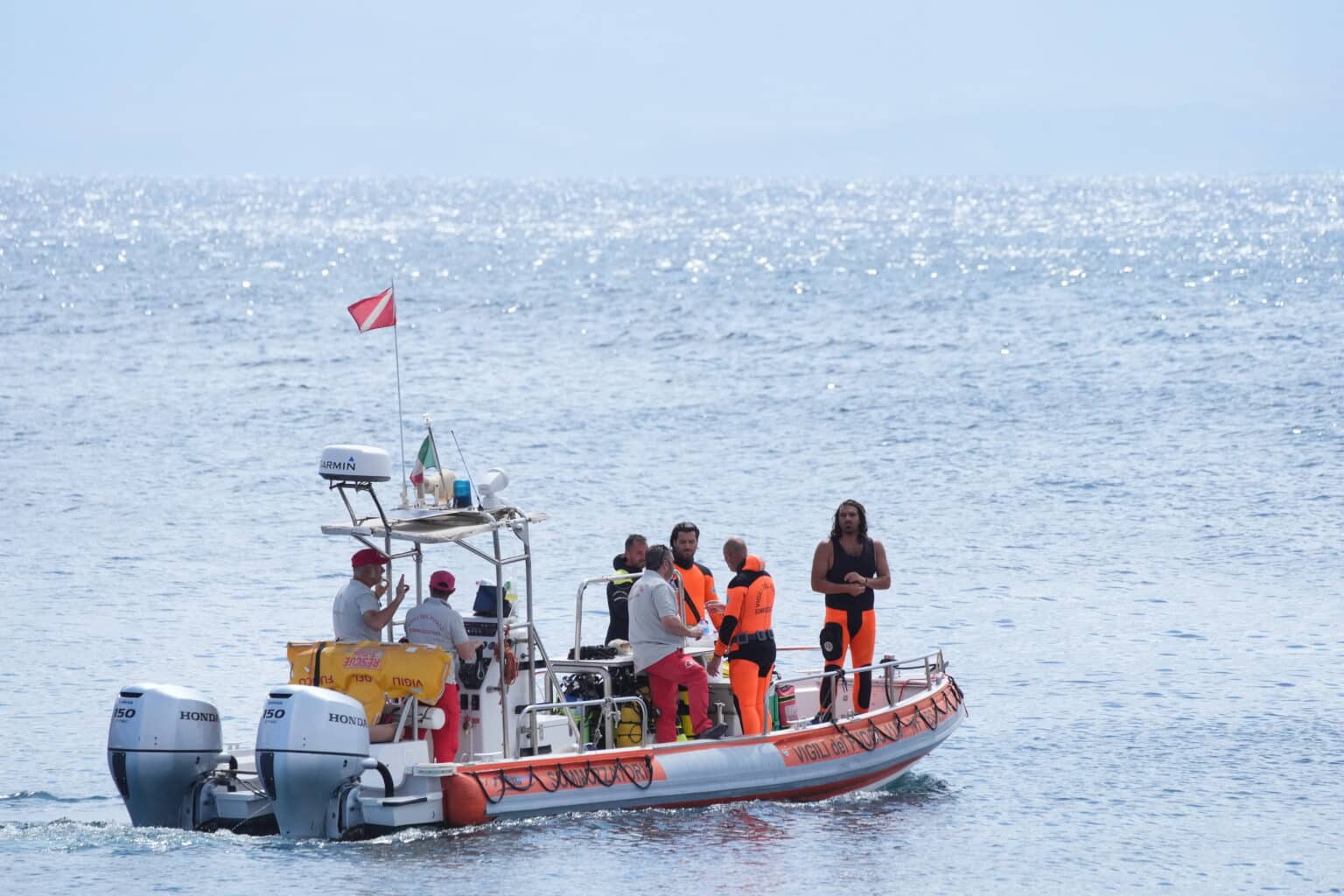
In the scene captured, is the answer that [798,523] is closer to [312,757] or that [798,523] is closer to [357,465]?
Result: [357,465]

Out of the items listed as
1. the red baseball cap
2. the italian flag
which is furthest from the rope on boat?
the italian flag

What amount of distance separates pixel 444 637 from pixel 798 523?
13686mm

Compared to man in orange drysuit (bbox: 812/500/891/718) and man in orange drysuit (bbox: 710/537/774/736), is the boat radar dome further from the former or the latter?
man in orange drysuit (bbox: 812/500/891/718)

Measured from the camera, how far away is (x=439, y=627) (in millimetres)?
12656

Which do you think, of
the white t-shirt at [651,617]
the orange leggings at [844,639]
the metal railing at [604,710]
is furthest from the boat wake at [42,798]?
the orange leggings at [844,639]

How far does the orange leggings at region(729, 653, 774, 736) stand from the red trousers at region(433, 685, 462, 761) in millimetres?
1973

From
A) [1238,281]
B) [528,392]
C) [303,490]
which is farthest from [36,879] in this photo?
[1238,281]

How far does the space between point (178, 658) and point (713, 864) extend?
25.5ft

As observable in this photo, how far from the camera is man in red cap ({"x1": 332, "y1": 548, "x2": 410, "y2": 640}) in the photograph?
12773mm

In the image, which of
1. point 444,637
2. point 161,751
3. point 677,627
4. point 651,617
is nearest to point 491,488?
point 444,637

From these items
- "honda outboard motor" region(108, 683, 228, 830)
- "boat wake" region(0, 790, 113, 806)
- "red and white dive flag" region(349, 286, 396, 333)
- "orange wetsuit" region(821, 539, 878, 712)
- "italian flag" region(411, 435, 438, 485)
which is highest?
"red and white dive flag" region(349, 286, 396, 333)

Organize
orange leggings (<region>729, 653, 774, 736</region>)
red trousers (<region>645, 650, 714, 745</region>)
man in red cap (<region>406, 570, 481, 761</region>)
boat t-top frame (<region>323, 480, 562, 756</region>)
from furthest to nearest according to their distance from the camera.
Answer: orange leggings (<region>729, 653, 774, 736</region>)
red trousers (<region>645, 650, 714, 745</region>)
boat t-top frame (<region>323, 480, 562, 756</region>)
man in red cap (<region>406, 570, 481, 761</region>)

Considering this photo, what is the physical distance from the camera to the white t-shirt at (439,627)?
12.6 m

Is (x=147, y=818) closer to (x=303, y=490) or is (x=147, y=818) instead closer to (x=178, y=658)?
(x=178, y=658)
